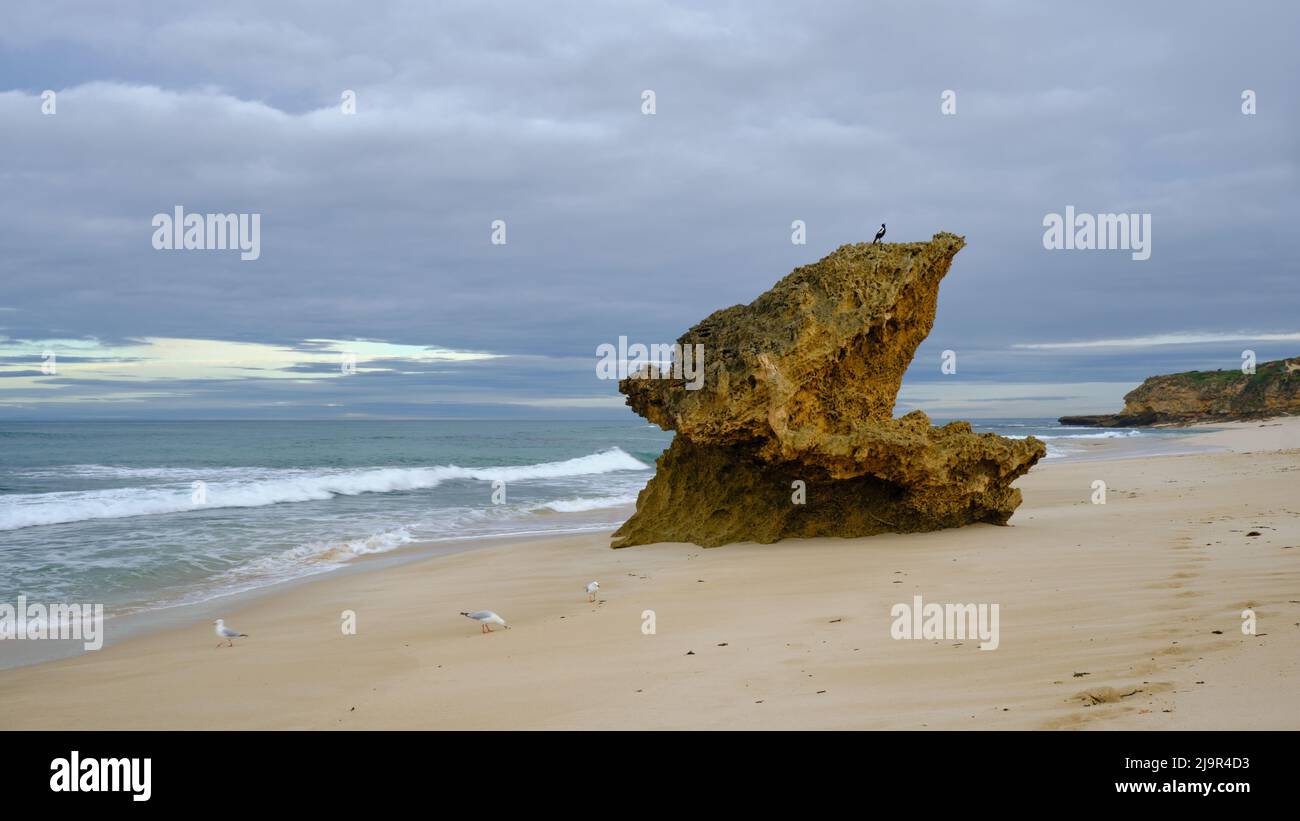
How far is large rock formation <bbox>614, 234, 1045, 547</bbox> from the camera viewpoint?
10.1m

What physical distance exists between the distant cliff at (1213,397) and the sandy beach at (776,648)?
67583mm

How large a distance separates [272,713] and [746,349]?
6.71 m

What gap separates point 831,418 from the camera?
10625 millimetres

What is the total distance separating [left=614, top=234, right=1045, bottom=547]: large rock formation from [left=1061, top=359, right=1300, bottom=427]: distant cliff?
67.3m

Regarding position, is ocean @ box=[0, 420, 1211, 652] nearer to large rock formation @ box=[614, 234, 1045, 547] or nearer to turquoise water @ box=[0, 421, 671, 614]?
turquoise water @ box=[0, 421, 671, 614]

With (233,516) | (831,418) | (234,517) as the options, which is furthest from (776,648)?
(233,516)

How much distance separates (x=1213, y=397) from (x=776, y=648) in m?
81.5

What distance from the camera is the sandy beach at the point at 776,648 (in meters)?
4.11

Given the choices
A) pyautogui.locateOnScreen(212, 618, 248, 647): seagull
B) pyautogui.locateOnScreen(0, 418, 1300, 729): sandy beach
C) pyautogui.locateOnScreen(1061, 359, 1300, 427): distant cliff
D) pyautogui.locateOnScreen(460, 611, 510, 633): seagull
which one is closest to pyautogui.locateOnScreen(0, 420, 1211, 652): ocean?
pyautogui.locateOnScreen(0, 418, 1300, 729): sandy beach

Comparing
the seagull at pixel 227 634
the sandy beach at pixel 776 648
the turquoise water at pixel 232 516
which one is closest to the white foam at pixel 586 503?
the turquoise water at pixel 232 516

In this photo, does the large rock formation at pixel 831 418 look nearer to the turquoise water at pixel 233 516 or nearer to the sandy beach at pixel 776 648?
the sandy beach at pixel 776 648

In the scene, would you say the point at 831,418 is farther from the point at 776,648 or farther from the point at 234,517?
the point at 234,517

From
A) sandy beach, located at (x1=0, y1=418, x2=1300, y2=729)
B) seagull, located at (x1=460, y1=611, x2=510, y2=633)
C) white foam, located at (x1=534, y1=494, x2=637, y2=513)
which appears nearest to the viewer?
sandy beach, located at (x1=0, y1=418, x2=1300, y2=729)
